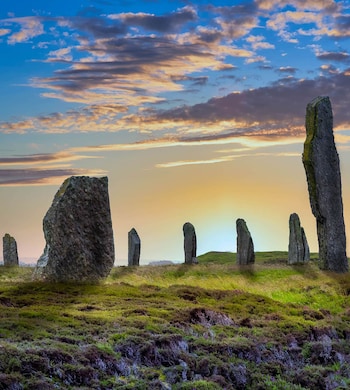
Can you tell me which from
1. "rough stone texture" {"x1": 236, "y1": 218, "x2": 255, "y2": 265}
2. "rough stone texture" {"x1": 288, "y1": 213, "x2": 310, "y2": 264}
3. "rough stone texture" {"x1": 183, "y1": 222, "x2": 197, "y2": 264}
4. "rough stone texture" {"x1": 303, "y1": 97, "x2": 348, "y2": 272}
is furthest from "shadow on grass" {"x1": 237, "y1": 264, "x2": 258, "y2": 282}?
"rough stone texture" {"x1": 183, "y1": 222, "x2": 197, "y2": 264}

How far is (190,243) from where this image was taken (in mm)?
52344

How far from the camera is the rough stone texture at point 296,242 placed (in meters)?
48.2

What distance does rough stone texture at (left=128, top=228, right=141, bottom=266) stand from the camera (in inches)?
2060

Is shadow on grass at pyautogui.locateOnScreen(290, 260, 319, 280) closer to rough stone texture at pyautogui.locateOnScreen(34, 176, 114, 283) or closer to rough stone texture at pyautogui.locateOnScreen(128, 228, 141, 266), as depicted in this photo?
rough stone texture at pyautogui.locateOnScreen(34, 176, 114, 283)

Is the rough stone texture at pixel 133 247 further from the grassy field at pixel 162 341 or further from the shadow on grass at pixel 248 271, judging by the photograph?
the grassy field at pixel 162 341

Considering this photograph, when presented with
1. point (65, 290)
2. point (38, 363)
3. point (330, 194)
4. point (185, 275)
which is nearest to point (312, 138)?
point (330, 194)

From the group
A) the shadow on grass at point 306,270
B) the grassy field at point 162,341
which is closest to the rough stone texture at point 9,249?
the shadow on grass at point 306,270

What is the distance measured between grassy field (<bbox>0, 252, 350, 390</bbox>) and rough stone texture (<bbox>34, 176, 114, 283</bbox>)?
1331mm

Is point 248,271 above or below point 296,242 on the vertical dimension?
below

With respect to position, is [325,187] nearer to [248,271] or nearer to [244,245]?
[248,271]

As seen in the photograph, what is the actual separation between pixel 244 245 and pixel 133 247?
32.7 feet

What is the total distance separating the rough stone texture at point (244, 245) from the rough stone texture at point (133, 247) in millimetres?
9032

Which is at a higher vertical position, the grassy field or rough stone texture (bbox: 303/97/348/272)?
rough stone texture (bbox: 303/97/348/272)

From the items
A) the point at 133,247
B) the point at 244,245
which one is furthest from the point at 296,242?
the point at 133,247
